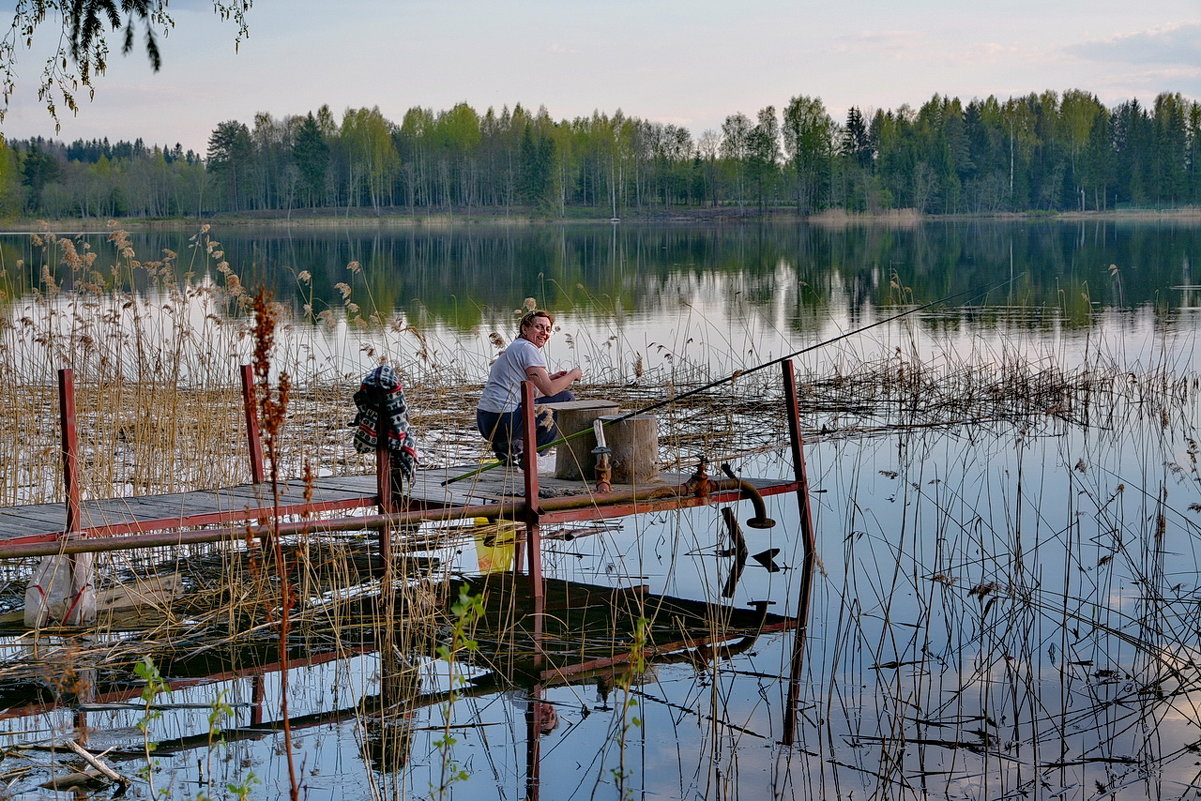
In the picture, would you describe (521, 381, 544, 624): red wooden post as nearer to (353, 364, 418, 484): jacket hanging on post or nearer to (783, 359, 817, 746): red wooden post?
(353, 364, 418, 484): jacket hanging on post

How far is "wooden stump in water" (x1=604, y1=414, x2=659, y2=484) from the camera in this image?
760 centimetres

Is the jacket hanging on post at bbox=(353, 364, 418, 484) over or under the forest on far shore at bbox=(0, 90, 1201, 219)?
under

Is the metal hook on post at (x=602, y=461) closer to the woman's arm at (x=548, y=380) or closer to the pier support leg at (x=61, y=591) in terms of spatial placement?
the woman's arm at (x=548, y=380)

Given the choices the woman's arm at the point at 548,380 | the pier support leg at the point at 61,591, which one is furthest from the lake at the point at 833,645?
the woman's arm at the point at 548,380

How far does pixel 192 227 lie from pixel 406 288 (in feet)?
195

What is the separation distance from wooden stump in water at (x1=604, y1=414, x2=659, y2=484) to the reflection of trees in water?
245 inches

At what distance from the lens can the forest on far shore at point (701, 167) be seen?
314 feet

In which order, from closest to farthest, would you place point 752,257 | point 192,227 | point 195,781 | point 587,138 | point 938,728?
point 195,781 < point 938,728 < point 752,257 < point 192,227 < point 587,138

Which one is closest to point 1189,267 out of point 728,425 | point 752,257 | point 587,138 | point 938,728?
point 752,257

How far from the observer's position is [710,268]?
38875 mm

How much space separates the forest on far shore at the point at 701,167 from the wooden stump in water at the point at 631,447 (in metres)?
88.0

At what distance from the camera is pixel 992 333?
19.8 meters

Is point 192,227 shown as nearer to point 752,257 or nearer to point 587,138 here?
point 587,138

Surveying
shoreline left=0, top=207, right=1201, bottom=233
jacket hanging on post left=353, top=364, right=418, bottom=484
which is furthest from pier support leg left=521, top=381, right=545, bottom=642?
shoreline left=0, top=207, right=1201, bottom=233
